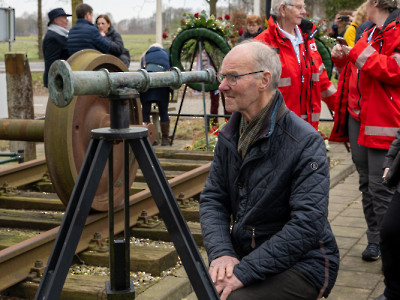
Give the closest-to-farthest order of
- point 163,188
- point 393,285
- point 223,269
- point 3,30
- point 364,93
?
point 163,188
point 223,269
point 393,285
point 364,93
point 3,30

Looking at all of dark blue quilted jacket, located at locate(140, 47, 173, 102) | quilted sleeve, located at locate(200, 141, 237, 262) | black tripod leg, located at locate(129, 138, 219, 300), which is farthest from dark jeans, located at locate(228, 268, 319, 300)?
dark blue quilted jacket, located at locate(140, 47, 173, 102)

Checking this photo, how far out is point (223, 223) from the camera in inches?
128

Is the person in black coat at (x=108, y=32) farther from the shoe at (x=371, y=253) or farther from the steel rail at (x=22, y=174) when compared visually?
the shoe at (x=371, y=253)

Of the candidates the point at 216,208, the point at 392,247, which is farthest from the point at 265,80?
the point at 392,247

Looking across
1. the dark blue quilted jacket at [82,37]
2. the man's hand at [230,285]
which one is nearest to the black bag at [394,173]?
the man's hand at [230,285]

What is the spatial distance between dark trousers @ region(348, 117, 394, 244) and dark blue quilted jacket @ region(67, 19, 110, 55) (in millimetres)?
4157

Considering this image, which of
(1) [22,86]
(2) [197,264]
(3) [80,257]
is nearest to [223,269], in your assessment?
(2) [197,264]

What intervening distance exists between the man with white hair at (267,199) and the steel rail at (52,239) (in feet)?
6.19

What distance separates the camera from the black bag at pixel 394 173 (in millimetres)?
4172

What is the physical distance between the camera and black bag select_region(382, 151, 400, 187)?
4172mm

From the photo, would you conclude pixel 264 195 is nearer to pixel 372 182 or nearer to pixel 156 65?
pixel 372 182

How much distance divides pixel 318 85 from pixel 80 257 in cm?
234

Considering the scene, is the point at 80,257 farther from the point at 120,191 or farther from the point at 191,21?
the point at 191,21

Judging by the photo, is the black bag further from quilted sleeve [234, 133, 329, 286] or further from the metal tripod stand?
the metal tripod stand
